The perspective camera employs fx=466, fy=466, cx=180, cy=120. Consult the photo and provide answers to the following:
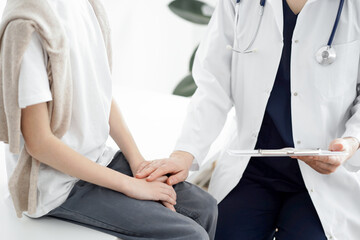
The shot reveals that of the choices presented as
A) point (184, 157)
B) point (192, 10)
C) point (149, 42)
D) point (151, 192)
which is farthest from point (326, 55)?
point (149, 42)

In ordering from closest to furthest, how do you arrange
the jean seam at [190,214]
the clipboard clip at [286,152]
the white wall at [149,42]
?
1. the clipboard clip at [286,152]
2. the jean seam at [190,214]
3. the white wall at [149,42]

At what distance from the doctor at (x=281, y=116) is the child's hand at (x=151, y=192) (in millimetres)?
39

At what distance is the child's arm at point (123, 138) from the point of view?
125 centimetres

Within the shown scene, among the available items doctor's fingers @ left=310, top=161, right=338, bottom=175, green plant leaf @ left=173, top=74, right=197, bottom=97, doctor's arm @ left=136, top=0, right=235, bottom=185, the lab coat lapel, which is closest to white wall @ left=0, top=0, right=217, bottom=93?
green plant leaf @ left=173, top=74, right=197, bottom=97

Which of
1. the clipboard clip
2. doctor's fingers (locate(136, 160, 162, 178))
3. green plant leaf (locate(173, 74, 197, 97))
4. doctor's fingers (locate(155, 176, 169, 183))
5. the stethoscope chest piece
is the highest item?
the stethoscope chest piece

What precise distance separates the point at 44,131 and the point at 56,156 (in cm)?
6

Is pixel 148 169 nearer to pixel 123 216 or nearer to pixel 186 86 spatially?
pixel 123 216

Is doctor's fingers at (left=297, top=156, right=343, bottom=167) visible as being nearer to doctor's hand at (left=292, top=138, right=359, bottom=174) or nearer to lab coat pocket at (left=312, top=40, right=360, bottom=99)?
doctor's hand at (left=292, top=138, right=359, bottom=174)

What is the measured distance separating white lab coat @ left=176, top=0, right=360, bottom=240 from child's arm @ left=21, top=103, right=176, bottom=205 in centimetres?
24

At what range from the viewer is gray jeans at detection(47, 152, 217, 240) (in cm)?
104

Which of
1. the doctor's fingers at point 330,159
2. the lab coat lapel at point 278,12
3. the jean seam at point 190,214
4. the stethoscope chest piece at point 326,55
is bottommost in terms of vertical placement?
the jean seam at point 190,214

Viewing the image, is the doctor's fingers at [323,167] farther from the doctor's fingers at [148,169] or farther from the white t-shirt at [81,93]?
the white t-shirt at [81,93]

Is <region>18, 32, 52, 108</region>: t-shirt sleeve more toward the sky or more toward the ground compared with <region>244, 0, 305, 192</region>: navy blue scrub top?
more toward the sky

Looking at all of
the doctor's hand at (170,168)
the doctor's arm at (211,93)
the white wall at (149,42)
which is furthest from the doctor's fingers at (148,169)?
the white wall at (149,42)
